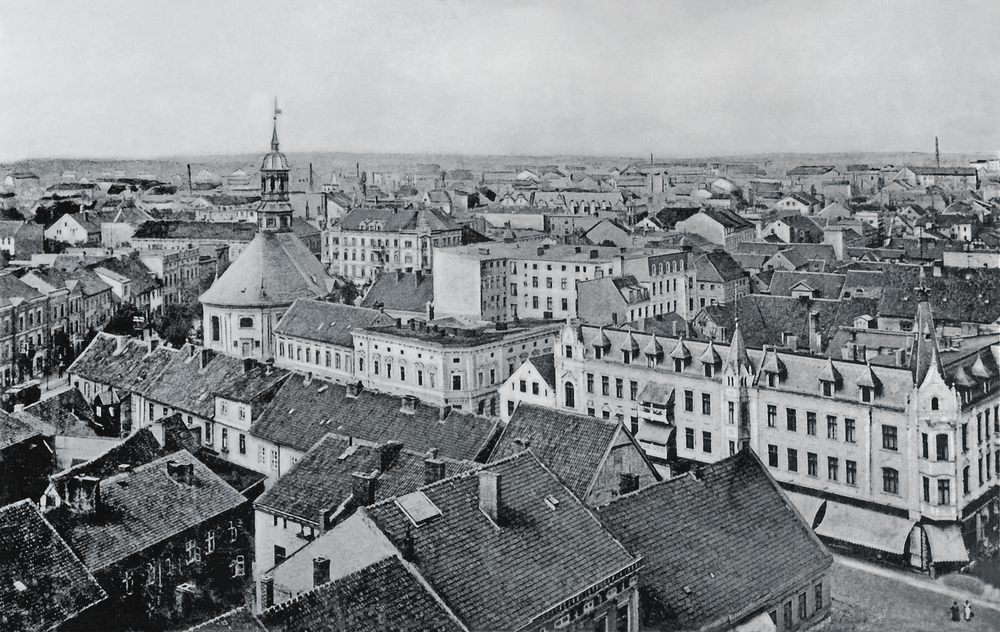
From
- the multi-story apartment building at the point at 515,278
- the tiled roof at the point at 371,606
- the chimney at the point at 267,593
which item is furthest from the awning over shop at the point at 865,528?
the multi-story apartment building at the point at 515,278

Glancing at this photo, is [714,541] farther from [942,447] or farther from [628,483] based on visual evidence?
[942,447]

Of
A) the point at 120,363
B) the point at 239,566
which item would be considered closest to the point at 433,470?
the point at 239,566

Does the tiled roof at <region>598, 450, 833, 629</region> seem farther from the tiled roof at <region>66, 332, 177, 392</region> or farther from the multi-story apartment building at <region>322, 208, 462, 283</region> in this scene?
the multi-story apartment building at <region>322, 208, 462, 283</region>

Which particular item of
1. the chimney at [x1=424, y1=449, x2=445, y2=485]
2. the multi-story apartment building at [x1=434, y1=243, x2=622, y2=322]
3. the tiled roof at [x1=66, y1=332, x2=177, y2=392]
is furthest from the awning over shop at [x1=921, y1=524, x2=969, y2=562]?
the multi-story apartment building at [x1=434, y1=243, x2=622, y2=322]

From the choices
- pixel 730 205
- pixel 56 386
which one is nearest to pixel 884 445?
pixel 56 386

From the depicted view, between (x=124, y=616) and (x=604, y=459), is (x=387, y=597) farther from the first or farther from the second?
(x=604, y=459)
